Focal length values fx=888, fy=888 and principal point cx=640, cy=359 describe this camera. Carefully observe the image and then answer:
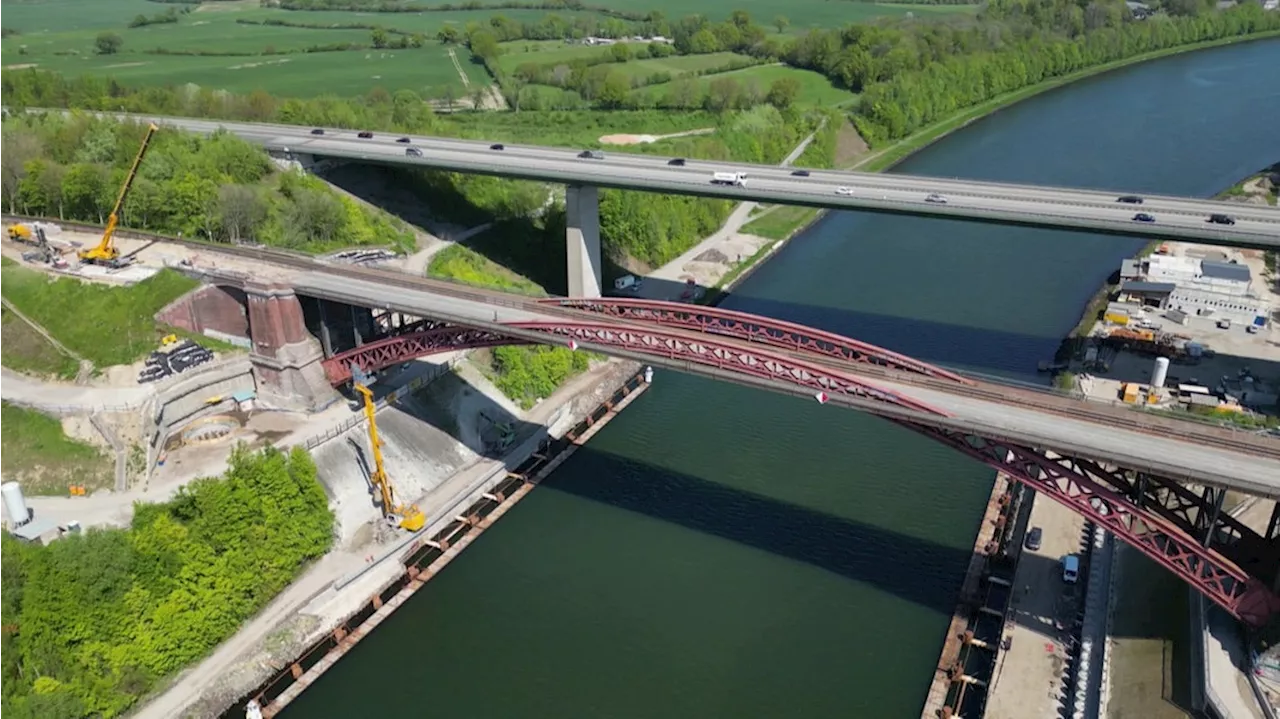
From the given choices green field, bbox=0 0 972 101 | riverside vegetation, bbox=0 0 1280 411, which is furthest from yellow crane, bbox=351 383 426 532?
green field, bbox=0 0 972 101

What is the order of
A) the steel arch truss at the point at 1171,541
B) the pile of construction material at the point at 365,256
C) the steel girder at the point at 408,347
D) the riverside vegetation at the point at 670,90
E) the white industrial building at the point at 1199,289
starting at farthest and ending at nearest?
1. the riverside vegetation at the point at 670,90
2. the white industrial building at the point at 1199,289
3. the pile of construction material at the point at 365,256
4. the steel girder at the point at 408,347
5. the steel arch truss at the point at 1171,541

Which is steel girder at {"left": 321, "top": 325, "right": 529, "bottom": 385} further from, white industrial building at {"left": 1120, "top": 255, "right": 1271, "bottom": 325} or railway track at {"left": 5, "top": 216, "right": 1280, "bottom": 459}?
white industrial building at {"left": 1120, "top": 255, "right": 1271, "bottom": 325}

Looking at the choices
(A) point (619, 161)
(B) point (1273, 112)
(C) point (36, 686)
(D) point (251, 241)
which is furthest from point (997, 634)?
(B) point (1273, 112)

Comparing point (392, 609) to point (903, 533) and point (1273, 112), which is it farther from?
point (1273, 112)

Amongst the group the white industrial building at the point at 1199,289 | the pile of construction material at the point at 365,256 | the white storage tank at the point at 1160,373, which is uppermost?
the pile of construction material at the point at 365,256

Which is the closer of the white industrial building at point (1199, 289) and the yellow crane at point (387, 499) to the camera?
the yellow crane at point (387, 499)

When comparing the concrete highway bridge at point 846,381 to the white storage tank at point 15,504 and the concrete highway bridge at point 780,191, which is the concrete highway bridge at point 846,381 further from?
the concrete highway bridge at point 780,191

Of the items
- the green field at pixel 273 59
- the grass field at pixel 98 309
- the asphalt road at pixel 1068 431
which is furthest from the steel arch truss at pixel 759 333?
the green field at pixel 273 59
